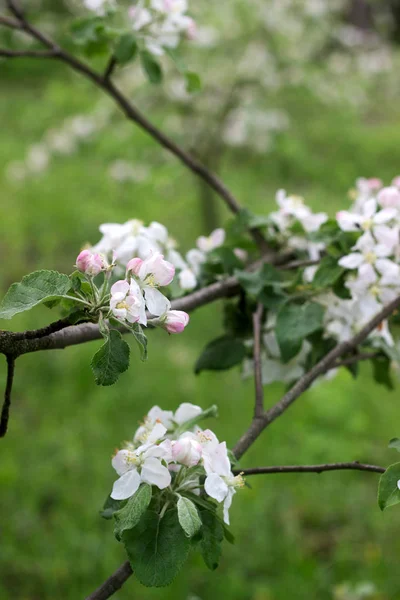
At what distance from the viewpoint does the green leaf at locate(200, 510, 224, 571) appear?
684 mm

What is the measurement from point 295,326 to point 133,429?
5.94ft

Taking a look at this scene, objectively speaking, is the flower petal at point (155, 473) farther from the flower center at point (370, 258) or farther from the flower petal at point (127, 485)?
the flower center at point (370, 258)

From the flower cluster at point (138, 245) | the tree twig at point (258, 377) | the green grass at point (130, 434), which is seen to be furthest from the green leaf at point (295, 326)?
the green grass at point (130, 434)

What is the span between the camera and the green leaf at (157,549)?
654mm

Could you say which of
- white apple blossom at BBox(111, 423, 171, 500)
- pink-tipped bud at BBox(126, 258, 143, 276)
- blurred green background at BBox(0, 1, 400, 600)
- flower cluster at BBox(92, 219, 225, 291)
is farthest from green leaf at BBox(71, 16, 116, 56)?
blurred green background at BBox(0, 1, 400, 600)

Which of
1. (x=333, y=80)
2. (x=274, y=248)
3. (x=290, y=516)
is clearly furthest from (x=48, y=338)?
(x=333, y=80)

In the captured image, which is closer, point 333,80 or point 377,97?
point 333,80

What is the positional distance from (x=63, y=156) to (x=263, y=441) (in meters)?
3.43

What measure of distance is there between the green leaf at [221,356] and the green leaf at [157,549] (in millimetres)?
454

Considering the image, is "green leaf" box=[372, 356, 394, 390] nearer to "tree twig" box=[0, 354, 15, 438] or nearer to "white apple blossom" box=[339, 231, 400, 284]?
"white apple blossom" box=[339, 231, 400, 284]

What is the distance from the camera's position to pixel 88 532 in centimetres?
226

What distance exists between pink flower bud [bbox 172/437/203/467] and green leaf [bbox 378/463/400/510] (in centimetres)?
19

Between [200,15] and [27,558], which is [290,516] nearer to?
[27,558]

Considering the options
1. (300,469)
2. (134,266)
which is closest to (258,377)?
(300,469)
